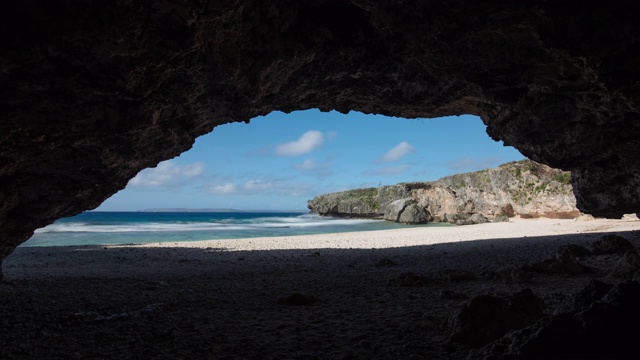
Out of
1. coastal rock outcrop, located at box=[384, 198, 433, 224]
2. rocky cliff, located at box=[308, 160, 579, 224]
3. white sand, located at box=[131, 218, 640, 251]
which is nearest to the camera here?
white sand, located at box=[131, 218, 640, 251]

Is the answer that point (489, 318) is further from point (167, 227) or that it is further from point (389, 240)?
point (167, 227)

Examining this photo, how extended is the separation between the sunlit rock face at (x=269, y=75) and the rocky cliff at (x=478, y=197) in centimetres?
2941

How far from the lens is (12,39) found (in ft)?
11.2

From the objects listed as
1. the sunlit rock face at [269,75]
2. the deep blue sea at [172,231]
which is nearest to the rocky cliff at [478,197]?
the deep blue sea at [172,231]

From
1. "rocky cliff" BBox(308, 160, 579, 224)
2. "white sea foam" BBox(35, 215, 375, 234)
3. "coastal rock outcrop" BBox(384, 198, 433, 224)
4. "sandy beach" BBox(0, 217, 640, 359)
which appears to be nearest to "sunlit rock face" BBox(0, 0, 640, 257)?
"sandy beach" BBox(0, 217, 640, 359)

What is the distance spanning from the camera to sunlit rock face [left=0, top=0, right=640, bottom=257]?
150 inches

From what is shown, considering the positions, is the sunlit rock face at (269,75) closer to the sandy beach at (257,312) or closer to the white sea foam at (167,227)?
the sandy beach at (257,312)

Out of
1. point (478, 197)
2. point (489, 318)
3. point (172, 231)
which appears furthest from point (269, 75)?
point (478, 197)

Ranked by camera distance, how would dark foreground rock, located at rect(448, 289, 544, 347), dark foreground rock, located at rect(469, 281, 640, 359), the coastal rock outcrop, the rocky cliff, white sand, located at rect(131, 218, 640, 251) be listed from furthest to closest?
1. the coastal rock outcrop
2. the rocky cliff
3. white sand, located at rect(131, 218, 640, 251)
4. dark foreground rock, located at rect(448, 289, 544, 347)
5. dark foreground rock, located at rect(469, 281, 640, 359)

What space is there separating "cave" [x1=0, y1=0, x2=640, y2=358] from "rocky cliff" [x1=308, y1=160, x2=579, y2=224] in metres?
29.5

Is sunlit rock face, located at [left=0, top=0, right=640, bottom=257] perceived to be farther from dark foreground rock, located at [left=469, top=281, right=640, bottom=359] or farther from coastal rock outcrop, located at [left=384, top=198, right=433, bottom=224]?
coastal rock outcrop, located at [left=384, top=198, right=433, bottom=224]

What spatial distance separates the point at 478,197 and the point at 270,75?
41.7 metres

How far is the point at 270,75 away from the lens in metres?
5.86

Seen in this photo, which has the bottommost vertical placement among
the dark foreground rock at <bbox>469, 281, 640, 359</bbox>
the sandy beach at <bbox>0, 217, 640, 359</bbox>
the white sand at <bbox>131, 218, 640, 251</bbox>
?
the white sand at <bbox>131, 218, 640, 251</bbox>
